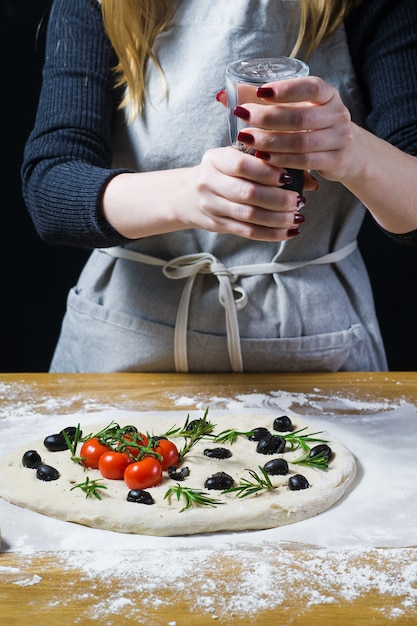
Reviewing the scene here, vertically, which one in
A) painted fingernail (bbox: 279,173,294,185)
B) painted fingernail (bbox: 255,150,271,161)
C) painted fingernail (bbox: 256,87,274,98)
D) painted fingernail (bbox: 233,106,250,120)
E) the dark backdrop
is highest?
painted fingernail (bbox: 256,87,274,98)

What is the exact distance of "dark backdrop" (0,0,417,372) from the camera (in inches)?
94.3

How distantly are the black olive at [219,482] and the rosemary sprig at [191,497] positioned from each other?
0.8 inches

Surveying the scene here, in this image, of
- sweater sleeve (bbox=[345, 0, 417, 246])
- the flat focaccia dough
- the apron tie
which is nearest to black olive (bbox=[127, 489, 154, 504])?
the flat focaccia dough

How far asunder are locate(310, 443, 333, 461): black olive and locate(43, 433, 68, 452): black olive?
1.13 ft

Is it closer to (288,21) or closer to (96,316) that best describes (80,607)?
(96,316)

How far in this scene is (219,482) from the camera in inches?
44.7

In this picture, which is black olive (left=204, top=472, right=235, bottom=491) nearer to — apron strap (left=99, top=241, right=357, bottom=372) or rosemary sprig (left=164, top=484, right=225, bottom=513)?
rosemary sprig (left=164, top=484, right=225, bottom=513)

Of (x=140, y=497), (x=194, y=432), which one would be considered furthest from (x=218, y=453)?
(x=140, y=497)

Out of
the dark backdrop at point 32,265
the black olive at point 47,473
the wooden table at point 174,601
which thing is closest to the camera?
the wooden table at point 174,601

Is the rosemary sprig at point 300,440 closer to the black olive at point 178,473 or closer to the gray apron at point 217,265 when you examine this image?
the black olive at point 178,473

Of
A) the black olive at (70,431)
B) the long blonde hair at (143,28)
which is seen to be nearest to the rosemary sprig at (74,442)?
the black olive at (70,431)

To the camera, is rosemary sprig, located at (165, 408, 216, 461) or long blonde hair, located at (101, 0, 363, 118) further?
long blonde hair, located at (101, 0, 363, 118)

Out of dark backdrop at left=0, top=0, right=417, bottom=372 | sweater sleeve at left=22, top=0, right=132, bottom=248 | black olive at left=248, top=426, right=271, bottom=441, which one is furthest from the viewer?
dark backdrop at left=0, top=0, right=417, bottom=372

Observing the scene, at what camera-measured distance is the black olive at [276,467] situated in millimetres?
1181
